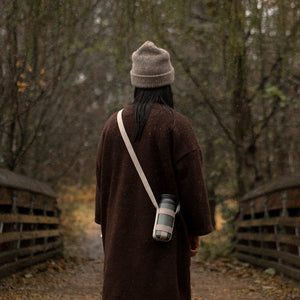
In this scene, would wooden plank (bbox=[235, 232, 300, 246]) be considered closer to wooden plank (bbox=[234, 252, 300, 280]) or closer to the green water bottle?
wooden plank (bbox=[234, 252, 300, 280])

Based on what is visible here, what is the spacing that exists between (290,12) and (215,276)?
14.9 ft

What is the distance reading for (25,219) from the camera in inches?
239

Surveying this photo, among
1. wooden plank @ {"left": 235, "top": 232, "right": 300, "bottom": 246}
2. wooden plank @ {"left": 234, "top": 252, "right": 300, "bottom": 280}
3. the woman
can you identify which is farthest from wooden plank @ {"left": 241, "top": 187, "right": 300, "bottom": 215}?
the woman

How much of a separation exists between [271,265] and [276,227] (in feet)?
1.95

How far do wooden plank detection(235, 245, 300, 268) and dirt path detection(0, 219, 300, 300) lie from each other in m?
0.25

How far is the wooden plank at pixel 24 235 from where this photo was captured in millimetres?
5243

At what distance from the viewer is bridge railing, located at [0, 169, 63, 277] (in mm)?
5355

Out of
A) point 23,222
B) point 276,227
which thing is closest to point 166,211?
point 23,222

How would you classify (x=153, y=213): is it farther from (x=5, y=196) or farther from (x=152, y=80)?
(x=5, y=196)

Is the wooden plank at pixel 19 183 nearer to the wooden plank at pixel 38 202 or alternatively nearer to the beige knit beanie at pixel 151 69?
the wooden plank at pixel 38 202

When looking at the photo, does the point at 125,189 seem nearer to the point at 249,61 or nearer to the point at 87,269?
the point at 87,269

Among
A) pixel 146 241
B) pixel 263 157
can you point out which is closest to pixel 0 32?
pixel 146 241

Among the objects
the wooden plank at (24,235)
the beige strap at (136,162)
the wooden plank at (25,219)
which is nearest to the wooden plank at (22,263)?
the wooden plank at (24,235)

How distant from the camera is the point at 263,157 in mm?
10898
